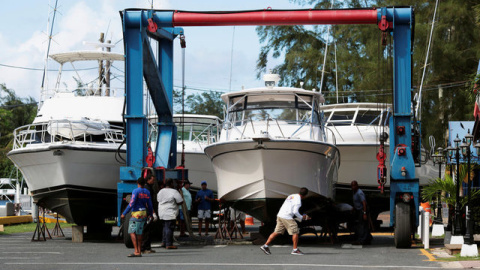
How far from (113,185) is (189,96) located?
159 ft

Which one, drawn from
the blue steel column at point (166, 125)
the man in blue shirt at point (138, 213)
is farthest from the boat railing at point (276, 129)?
the man in blue shirt at point (138, 213)

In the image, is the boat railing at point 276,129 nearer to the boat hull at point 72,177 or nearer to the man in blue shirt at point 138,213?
the boat hull at point 72,177

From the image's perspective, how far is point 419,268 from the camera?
→ 13031 mm

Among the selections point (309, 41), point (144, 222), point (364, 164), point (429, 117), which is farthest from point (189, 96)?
point (144, 222)

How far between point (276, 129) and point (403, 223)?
4.04 meters

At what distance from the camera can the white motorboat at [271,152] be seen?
1794cm

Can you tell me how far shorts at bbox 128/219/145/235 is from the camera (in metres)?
15.7

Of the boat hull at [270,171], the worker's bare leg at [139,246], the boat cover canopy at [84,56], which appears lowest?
the worker's bare leg at [139,246]

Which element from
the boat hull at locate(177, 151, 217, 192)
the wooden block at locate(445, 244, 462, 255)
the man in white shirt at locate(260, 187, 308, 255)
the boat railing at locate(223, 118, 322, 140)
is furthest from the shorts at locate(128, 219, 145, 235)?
the boat hull at locate(177, 151, 217, 192)

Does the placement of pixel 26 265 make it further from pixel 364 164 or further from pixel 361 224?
pixel 364 164

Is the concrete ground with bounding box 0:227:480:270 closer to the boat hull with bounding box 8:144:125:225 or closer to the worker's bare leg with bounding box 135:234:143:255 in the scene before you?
the worker's bare leg with bounding box 135:234:143:255

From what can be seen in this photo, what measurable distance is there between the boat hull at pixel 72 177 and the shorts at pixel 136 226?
17.2ft

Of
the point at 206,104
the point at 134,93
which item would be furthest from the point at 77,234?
the point at 206,104

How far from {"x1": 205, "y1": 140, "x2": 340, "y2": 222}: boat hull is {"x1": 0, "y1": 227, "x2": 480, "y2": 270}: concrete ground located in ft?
3.68
